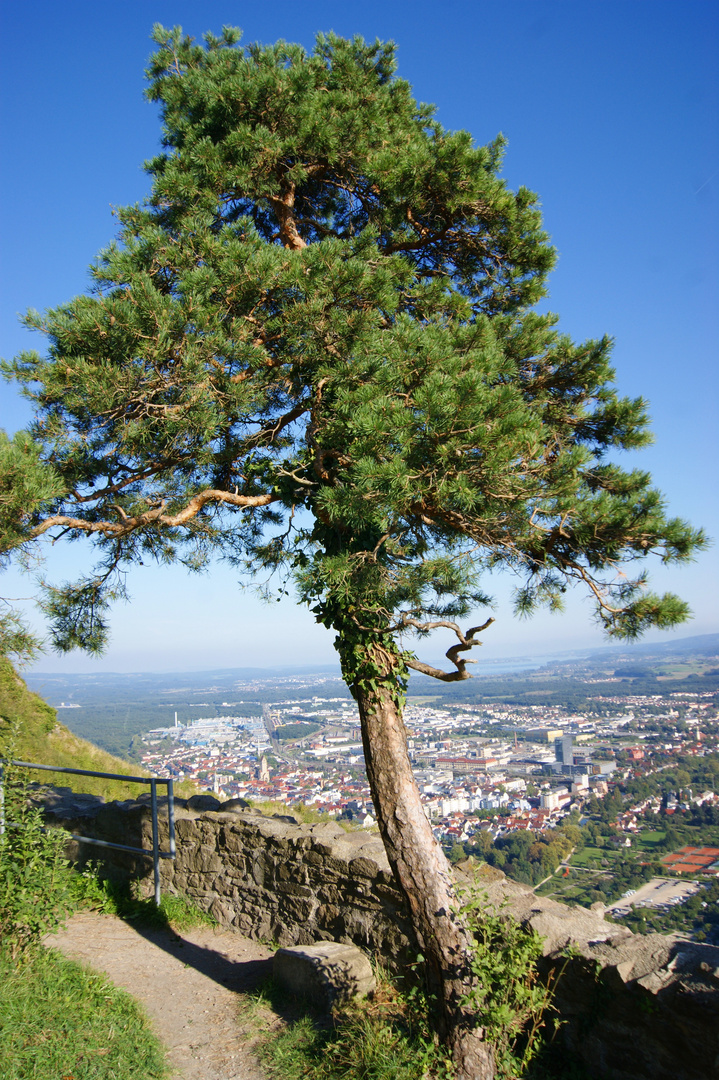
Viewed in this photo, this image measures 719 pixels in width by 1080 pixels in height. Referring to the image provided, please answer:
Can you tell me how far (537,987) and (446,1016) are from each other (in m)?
0.60

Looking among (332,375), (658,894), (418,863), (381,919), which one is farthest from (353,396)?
(658,894)

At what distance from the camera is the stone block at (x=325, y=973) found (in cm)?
372

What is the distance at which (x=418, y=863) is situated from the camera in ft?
11.8

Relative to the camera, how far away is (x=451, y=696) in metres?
34.9

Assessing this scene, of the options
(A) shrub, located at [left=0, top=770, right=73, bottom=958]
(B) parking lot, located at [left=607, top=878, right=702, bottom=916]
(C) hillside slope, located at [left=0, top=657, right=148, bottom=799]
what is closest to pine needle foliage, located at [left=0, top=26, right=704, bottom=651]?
(A) shrub, located at [left=0, top=770, right=73, bottom=958]

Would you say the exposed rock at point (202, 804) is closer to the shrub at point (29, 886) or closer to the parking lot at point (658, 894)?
the shrub at point (29, 886)

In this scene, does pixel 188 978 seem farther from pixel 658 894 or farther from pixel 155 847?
pixel 658 894

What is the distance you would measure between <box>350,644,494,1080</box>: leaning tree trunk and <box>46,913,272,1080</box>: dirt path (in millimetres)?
1065

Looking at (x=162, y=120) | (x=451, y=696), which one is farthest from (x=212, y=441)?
(x=451, y=696)

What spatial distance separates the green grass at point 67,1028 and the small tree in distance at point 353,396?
1.61 meters

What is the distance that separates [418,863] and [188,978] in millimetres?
2128

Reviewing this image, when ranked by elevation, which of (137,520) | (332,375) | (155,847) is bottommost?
(155,847)

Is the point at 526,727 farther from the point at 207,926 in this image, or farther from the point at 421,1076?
the point at 421,1076

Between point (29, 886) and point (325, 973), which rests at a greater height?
point (29, 886)
